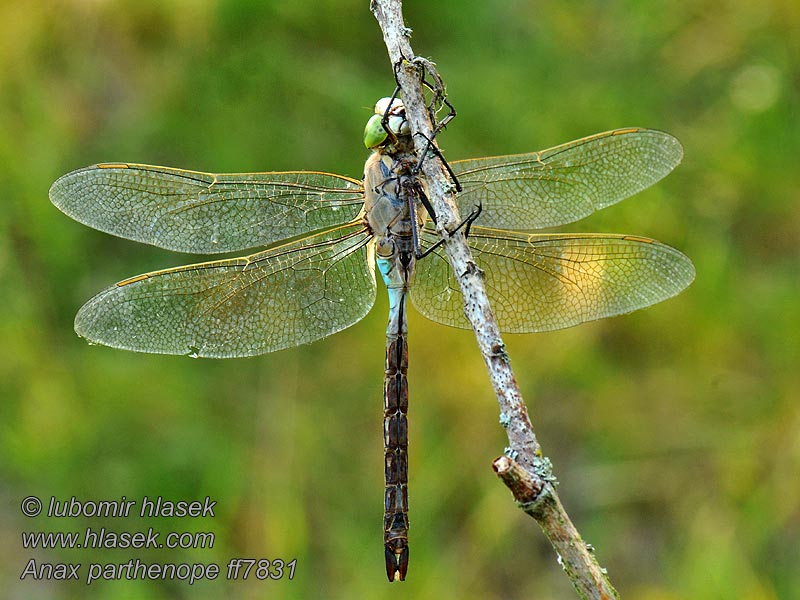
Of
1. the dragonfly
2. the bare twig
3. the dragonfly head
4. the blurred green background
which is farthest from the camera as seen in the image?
the blurred green background

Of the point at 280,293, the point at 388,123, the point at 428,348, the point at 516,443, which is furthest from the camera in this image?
the point at 428,348

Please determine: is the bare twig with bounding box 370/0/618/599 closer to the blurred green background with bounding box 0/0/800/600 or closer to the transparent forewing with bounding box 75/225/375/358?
the transparent forewing with bounding box 75/225/375/358

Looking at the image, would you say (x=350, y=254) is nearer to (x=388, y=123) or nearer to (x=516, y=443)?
(x=388, y=123)

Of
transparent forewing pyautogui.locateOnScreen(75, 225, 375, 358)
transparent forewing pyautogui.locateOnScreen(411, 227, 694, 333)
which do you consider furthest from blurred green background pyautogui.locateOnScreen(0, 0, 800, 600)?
transparent forewing pyautogui.locateOnScreen(411, 227, 694, 333)

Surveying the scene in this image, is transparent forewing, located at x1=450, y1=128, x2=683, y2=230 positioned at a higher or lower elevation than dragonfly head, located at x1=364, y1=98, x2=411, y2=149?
higher

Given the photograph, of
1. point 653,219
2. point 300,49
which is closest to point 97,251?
point 300,49

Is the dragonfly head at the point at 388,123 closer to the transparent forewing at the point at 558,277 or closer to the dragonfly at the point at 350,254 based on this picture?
the dragonfly at the point at 350,254

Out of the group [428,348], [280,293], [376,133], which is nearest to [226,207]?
[280,293]
